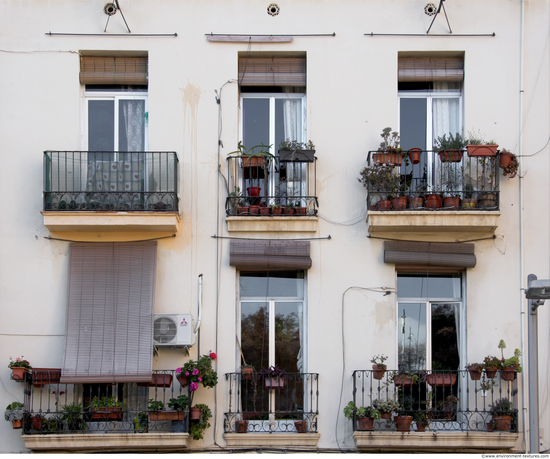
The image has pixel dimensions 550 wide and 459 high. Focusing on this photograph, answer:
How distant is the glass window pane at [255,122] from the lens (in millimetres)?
13516

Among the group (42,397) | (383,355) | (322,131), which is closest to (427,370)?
(383,355)

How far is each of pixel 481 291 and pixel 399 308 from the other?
55.3 inches

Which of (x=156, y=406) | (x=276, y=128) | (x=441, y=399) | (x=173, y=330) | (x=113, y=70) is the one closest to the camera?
(x=156, y=406)

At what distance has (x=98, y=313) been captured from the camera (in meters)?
12.3

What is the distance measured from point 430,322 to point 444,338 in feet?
1.17

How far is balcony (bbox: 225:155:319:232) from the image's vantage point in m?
12.7

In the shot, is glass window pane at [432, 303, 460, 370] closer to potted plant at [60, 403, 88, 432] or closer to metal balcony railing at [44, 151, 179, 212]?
metal balcony railing at [44, 151, 179, 212]

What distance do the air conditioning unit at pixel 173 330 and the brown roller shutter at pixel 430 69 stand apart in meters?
5.79

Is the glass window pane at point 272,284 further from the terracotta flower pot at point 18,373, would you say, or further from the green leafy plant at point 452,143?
the terracotta flower pot at point 18,373

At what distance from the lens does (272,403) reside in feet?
40.8

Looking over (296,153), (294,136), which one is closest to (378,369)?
(296,153)

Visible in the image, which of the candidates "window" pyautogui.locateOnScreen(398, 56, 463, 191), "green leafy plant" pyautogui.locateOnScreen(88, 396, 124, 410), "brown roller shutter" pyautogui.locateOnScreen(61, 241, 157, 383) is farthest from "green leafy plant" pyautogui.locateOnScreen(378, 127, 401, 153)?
"green leafy plant" pyautogui.locateOnScreen(88, 396, 124, 410)

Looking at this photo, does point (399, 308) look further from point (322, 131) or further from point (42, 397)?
point (42, 397)

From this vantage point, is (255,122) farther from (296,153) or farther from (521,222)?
(521,222)
